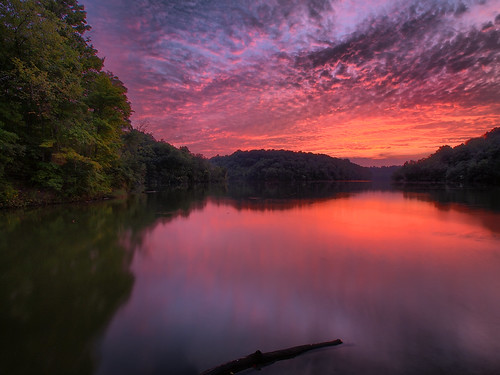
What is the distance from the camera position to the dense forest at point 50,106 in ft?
37.0

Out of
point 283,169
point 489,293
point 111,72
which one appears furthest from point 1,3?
point 283,169

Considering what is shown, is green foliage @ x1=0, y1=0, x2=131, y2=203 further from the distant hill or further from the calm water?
the distant hill

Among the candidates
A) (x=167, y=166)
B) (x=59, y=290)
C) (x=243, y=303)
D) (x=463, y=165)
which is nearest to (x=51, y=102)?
(x=59, y=290)

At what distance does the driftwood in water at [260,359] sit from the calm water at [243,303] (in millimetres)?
68

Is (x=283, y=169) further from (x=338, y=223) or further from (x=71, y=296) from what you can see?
(x=71, y=296)

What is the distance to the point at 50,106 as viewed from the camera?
12516mm

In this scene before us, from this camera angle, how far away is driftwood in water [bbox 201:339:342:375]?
2238mm

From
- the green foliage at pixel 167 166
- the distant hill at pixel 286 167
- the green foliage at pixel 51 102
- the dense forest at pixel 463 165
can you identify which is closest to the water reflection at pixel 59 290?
the green foliage at pixel 51 102

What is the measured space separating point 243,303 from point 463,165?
7451cm

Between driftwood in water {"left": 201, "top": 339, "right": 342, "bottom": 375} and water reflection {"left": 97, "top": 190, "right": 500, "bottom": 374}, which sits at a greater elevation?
driftwood in water {"left": 201, "top": 339, "right": 342, "bottom": 375}

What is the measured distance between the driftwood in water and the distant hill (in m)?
112

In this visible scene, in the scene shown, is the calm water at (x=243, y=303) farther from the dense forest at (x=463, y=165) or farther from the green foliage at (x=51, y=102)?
the dense forest at (x=463, y=165)

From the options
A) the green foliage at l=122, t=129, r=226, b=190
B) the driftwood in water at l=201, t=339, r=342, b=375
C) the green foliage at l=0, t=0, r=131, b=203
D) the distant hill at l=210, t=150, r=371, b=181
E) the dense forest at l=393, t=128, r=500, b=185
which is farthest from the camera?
the distant hill at l=210, t=150, r=371, b=181

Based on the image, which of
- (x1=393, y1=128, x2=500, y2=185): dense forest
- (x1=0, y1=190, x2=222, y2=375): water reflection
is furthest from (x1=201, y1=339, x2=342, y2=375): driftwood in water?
(x1=393, y1=128, x2=500, y2=185): dense forest
